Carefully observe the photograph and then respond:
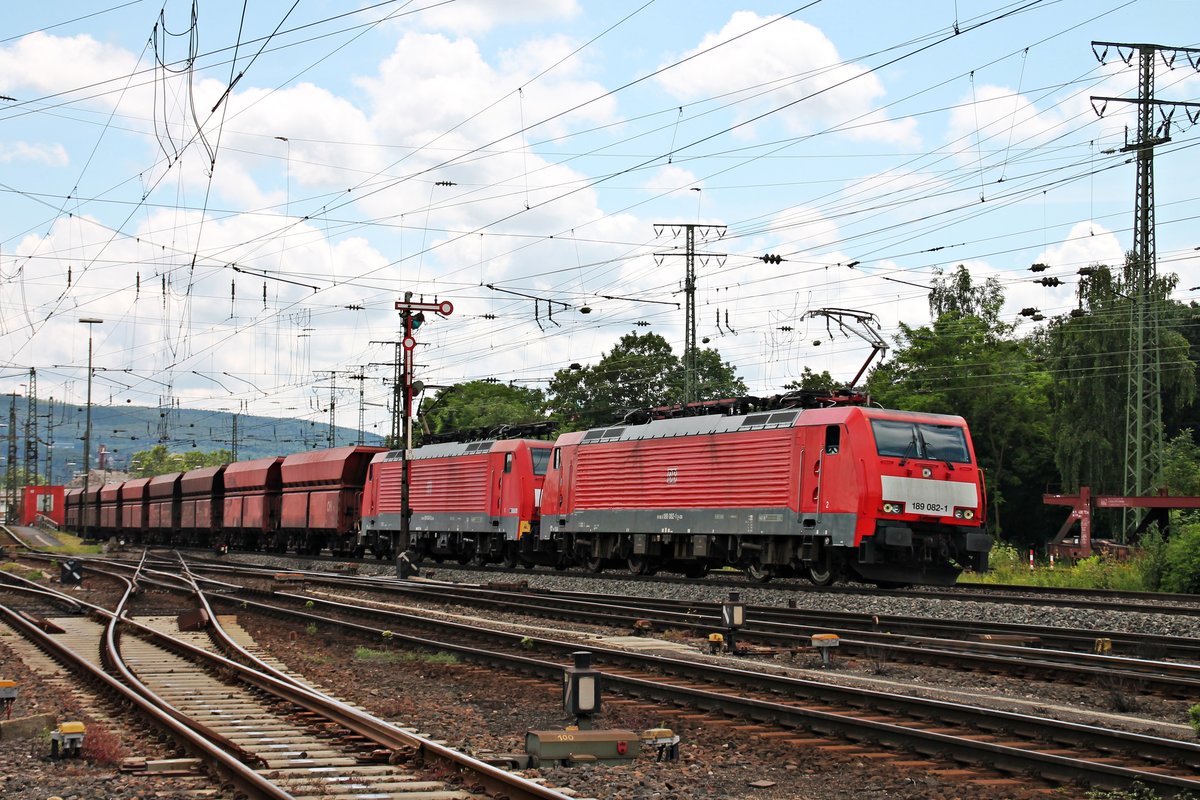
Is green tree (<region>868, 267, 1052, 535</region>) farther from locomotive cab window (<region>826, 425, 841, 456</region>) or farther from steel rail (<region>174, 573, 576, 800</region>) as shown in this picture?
steel rail (<region>174, 573, 576, 800</region>)

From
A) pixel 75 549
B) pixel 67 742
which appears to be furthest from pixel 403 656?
pixel 75 549

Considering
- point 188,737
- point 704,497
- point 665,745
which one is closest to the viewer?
point 665,745

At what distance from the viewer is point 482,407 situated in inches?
3964

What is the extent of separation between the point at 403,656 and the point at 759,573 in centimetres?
1208

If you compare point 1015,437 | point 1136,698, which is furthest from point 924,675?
point 1015,437

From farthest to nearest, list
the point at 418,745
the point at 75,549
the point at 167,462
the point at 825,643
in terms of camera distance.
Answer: the point at 167,462 < the point at 75,549 < the point at 825,643 < the point at 418,745

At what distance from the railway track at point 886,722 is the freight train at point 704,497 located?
9.03 metres

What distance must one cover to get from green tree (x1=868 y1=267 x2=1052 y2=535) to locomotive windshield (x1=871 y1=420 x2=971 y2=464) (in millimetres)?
38888

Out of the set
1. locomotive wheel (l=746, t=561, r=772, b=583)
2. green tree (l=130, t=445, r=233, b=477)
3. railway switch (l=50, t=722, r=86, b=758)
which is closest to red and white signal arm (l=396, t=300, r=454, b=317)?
locomotive wheel (l=746, t=561, r=772, b=583)

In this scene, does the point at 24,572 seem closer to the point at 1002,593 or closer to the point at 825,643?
the point at 1002,593

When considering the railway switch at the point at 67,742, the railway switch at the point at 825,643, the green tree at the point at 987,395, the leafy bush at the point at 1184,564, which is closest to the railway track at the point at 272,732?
the railway switch at the point at 67,742

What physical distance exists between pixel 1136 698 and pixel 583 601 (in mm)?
12821

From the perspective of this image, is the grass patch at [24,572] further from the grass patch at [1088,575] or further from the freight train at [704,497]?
the grass patch at [1088,575]

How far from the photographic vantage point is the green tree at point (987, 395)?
64.9 meters
